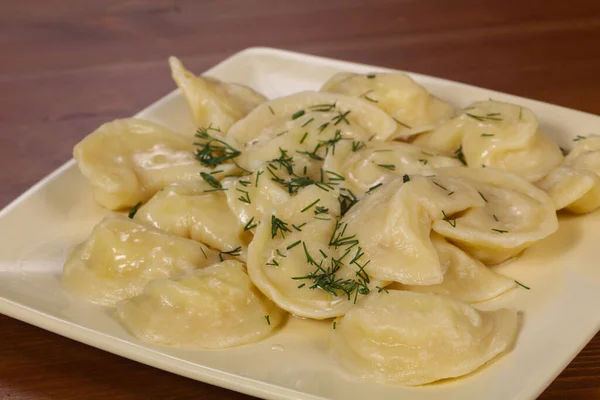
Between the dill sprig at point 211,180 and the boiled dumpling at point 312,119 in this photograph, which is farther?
the boiled dumpling at point 312,119

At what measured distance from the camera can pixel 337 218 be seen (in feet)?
7.91

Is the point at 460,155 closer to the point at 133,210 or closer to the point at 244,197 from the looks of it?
the point at 244,197

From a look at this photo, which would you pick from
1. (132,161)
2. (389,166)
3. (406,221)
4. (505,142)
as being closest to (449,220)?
(406,221)

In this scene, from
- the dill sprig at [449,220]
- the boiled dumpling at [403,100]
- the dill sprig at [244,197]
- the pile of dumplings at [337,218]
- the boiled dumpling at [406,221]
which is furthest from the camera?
the boiled dumpling at [403,100]

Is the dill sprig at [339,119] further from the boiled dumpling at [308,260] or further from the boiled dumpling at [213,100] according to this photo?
the boiled dumpling at [308,260]

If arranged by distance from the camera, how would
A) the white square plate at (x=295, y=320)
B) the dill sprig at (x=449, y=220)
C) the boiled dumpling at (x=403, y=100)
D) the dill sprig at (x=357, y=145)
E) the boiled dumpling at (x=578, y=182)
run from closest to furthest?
1. the white square plate at (x=295, y=320)
2. the dill sprig at (x=449, y=220)
3. the boiled dumpling at (x=578, y=182)
4. the dill sprig at (x=357, y=145)
5. the boiled dumpling at (x=403, y=100)

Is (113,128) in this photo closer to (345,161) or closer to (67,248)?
(67,248)

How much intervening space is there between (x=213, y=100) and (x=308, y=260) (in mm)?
990

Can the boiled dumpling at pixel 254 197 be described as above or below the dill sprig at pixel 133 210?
above

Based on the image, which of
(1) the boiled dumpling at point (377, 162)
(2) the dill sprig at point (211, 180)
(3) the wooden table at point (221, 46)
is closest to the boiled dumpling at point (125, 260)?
(2) the dill sprig at point (211, 180)

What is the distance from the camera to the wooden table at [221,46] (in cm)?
372

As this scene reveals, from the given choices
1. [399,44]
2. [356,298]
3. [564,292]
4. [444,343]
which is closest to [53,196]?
[356,298]

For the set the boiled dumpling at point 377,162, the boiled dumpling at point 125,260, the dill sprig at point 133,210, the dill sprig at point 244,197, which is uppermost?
the boiled dumpling at point 377,162

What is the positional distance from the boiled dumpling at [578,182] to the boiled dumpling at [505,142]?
0.07 meters
